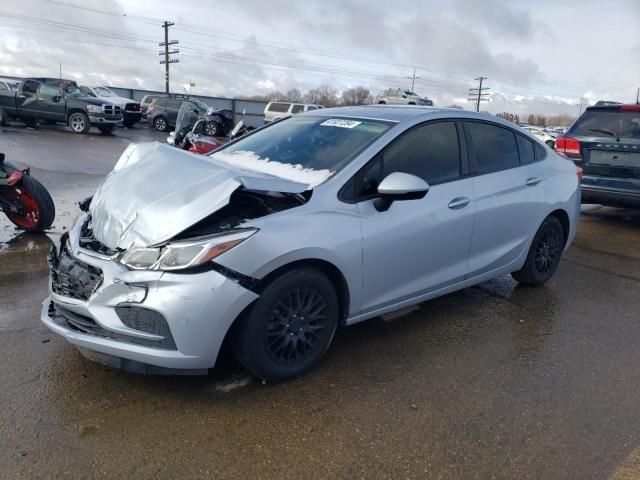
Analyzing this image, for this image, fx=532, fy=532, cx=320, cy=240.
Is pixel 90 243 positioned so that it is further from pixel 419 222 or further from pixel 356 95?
pixel 356 95

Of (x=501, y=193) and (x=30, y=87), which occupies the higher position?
(x=30, y=87)

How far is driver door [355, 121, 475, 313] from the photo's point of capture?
135 inches

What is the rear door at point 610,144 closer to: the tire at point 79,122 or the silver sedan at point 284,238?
the silver sedan at point 284,238

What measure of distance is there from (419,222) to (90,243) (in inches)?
83.0

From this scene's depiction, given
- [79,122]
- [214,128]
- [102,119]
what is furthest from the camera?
[214,128]

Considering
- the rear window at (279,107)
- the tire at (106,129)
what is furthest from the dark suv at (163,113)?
the tire at (106,129)

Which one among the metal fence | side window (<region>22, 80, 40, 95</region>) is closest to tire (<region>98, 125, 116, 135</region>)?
side window (<region>22, 80, 40, 95</region>)

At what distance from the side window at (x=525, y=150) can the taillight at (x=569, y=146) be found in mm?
Answer: 3329

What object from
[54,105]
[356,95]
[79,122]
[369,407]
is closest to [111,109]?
[79,122]

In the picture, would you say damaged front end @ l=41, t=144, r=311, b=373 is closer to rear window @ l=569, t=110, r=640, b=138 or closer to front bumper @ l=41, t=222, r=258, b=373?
front bumper @ l=41, t=222, r=258, b=373

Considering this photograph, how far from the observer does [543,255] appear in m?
5.06

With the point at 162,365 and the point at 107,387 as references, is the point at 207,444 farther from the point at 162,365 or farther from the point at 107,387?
the point at 107,387

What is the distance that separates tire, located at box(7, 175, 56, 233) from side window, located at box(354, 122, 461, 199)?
4.14 meters

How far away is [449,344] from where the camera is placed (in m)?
3.91
